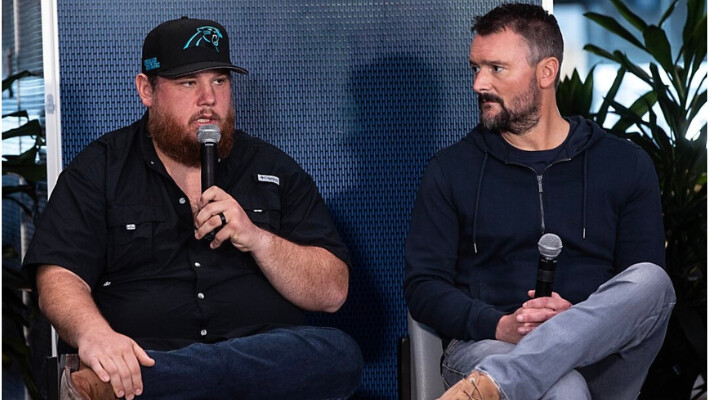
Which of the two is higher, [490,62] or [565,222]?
[490,62]

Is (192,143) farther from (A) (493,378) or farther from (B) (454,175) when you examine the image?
(A) (493,378)

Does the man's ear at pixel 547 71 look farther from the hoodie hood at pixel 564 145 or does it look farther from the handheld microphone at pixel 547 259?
the handheld microphone at pixel 547 259

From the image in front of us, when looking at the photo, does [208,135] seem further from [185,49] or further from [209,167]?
[185,49]

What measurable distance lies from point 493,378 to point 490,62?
88 cm

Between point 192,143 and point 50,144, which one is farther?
point 50,144

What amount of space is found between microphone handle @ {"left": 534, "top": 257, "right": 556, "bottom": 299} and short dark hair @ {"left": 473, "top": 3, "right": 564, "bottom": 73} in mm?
691

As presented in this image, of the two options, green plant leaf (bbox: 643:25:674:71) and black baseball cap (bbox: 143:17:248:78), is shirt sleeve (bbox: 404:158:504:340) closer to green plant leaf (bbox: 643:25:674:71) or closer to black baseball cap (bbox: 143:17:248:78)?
black baseball cap (bbox: 143:17:248:78)

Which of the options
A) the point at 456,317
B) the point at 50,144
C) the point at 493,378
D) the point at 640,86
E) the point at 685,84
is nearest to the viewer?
the point at 493,378

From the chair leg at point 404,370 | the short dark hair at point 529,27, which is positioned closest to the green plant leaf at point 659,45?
the short dark hair at point 529,27

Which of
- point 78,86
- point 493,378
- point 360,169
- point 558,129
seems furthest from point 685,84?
point 78,86

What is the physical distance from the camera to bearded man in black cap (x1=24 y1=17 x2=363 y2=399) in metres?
2.12

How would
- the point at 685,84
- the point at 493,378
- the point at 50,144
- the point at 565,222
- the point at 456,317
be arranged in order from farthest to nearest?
the point at 685,84 → the point at 50,144 → the point at 565,222 → the point at 456,317 → the point at 493,378

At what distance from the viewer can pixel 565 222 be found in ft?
7.84

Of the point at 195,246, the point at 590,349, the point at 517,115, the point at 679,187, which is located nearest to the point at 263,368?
the point at 195,246
